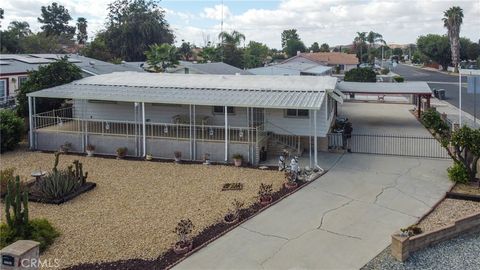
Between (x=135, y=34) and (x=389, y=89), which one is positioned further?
(x=135, y=34)

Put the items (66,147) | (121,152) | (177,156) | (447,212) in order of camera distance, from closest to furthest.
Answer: (447,212)
(177,156)
(121,152)
(66,147)

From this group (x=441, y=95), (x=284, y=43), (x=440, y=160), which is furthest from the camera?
(x=284, y=43)

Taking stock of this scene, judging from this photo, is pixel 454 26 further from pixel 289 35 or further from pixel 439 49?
pixel 289 35

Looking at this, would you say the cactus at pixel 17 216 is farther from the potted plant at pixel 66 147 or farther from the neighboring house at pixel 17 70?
the neighboring house at pixel 17 70

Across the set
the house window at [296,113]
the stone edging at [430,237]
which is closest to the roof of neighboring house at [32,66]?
the house window at [296,113]

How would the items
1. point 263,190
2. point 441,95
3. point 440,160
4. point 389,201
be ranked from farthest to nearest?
point 441,95 → point 440,160 → point 263,190 → point 389,201

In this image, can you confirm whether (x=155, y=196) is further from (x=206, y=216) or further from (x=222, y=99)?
(x=222, y=99)

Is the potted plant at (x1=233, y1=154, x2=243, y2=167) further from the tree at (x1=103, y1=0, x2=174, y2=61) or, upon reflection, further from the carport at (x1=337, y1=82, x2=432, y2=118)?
the tree at (x1=103, y1=0, x2=174, y2=61)

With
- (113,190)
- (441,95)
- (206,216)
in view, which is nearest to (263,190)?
(206,216)

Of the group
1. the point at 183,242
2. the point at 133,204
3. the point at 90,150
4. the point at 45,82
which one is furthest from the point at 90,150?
the point at 183,242
